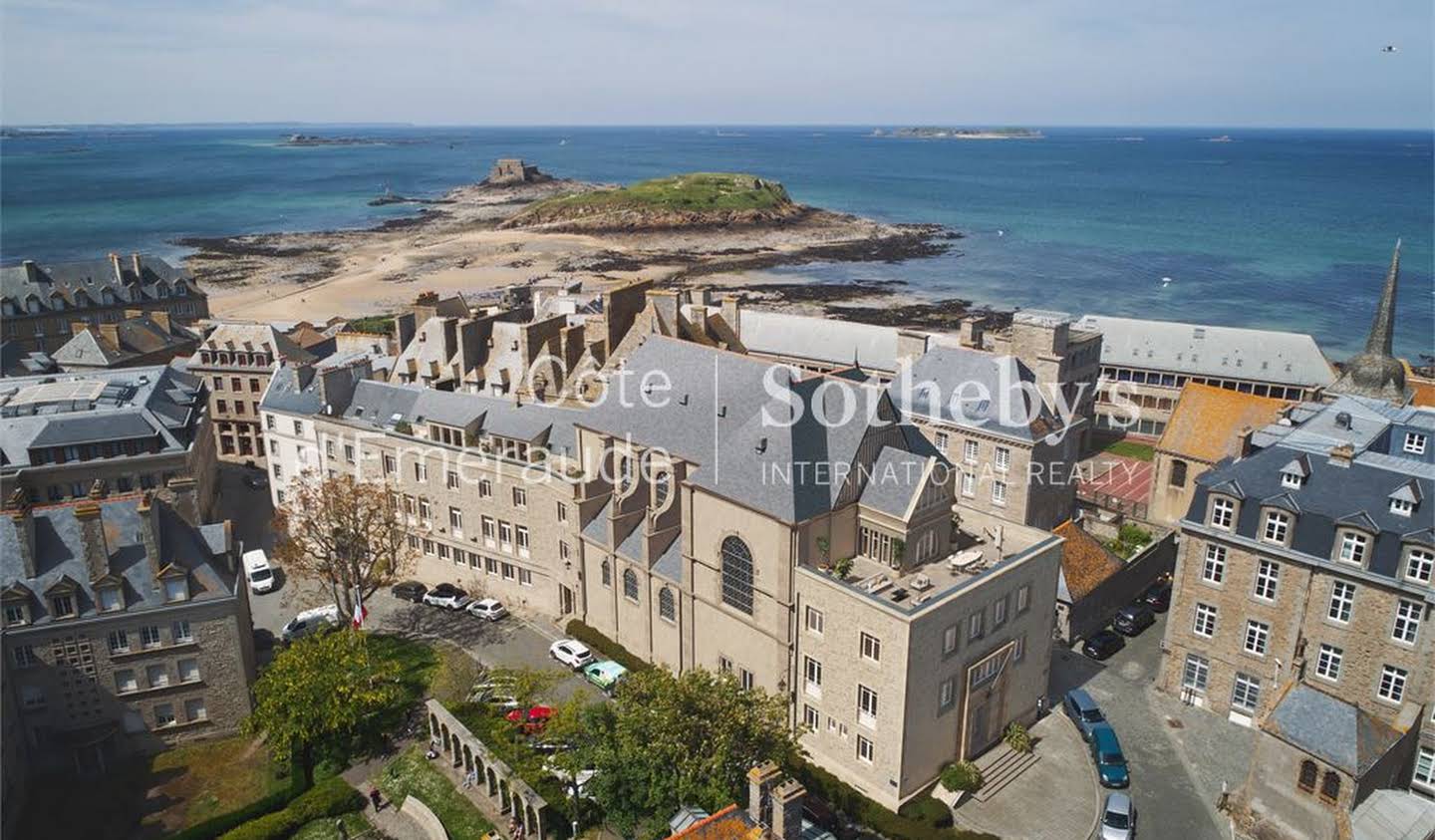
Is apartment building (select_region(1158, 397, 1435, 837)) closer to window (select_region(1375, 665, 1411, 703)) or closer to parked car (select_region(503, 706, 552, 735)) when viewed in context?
window (select_region(1375, 665, 1411, 703))

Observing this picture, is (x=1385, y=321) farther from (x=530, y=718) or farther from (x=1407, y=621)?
(x=530, y=718)

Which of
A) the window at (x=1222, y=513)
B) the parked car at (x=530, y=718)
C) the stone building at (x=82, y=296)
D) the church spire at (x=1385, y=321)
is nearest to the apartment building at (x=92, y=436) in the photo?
the parked car at (x=530, y=718)

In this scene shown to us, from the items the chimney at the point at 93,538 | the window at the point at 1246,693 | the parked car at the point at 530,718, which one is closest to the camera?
the chimney at the point at 93,538

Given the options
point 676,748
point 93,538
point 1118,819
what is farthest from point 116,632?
point 1118,819

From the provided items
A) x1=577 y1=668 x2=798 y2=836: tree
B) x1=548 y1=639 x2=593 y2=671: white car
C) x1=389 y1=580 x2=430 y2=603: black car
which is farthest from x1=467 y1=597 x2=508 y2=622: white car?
x1=577 y1=668 x2=798 y2=836: tree

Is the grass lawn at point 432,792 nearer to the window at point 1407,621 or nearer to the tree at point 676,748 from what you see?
the tree at point 676,748

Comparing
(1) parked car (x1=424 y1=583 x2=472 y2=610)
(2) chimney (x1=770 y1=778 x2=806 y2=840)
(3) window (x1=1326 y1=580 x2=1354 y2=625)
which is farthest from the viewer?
(1) parked car (x1=424 y1=583 x2=472 y2=610)
